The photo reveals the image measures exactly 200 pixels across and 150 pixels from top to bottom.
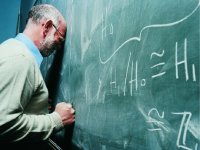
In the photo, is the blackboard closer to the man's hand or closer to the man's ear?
the man's hand

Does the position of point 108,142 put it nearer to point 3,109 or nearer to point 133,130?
point 133,130

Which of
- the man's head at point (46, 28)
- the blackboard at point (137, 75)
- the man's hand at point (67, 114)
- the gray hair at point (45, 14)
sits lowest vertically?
the man's hand at point (67, 114)

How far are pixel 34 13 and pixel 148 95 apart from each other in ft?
4.11

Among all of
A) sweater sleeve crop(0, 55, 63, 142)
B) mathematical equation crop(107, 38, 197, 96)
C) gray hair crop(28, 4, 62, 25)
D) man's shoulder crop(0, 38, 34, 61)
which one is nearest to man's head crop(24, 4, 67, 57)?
gray hair crop(28, 4, 62, 25)

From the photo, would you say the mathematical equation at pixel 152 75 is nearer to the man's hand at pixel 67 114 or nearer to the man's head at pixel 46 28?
the man's hand at pixel 67 114

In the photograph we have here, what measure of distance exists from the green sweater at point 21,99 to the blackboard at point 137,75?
0.18 meters

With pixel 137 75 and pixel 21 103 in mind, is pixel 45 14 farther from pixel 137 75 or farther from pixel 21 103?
pixel 137 75

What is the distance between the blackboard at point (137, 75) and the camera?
632 mm

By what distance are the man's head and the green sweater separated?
25 cm

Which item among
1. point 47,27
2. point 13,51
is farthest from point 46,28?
point 13,51

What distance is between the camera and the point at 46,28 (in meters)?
1.78

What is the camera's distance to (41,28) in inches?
70.0

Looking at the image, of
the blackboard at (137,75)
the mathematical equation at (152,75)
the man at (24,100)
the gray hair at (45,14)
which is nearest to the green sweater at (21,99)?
the man at (24,100)

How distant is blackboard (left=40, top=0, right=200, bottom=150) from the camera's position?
63 cm
